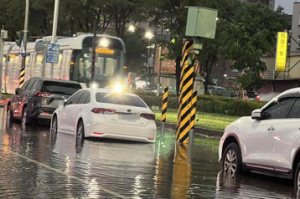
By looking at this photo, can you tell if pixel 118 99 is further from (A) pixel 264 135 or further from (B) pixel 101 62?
(B) pixel 101 62

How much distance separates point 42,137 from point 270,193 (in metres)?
9.08

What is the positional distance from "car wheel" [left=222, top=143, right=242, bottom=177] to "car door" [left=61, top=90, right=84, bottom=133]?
668 cm

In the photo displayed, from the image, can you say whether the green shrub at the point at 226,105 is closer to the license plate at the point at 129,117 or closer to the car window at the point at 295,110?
the license plate at the point at 129,117

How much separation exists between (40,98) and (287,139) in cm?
1315

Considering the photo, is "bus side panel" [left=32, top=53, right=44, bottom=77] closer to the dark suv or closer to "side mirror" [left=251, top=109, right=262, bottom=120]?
the dark suv

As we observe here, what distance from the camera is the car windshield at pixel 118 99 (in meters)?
17.6

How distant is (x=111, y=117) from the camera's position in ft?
55.7

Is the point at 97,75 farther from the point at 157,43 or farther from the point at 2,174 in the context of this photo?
the point at 2,174

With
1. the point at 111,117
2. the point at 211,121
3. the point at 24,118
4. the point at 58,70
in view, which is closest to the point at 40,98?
the point at 24,118

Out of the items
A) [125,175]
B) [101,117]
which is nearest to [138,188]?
Result: [125,175]

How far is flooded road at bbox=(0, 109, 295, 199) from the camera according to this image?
894 cm

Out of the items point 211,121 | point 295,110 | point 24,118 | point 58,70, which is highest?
point 58,70

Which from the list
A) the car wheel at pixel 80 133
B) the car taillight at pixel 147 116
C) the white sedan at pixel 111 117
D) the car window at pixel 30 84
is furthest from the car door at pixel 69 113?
the car window at pixel 30 84

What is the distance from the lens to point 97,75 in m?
33.6
